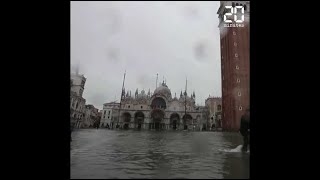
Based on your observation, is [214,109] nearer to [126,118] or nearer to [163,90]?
[163,90]

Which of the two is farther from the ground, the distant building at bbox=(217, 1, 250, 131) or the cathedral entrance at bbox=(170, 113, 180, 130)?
the distant building at bbox=(217, 1, 250, 131)

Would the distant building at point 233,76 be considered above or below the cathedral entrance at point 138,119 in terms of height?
above

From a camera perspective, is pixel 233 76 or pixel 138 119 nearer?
pixel 233 76

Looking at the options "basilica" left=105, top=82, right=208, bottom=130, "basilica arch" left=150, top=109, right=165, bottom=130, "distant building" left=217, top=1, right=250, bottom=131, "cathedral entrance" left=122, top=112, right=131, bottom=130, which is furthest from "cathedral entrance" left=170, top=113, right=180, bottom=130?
"distant building" left=217, top=1, right=250, bottom=131

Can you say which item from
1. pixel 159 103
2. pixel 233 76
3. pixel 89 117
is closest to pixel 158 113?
pixel 159 103

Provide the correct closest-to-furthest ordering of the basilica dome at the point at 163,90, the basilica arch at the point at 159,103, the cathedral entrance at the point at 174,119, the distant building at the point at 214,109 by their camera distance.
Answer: the distant building at the point at 214,109 → the cathedral entrance at the point at 174,119 → the basilica arch at the point at 159,103 → the basilica dome at the point at 163,90

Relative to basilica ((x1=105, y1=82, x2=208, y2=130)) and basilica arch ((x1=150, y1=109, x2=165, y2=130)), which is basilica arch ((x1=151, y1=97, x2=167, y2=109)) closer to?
basilica ((x1=105, y1=82, x2=208, y2=130))

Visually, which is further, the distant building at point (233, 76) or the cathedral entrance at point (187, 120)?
the cathedral entrance at point (187, 120)

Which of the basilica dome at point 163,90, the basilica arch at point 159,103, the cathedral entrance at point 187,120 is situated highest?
the basilica dome at point 163,90

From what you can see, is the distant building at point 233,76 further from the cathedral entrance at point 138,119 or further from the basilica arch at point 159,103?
the cathedral entrance at point 138,119

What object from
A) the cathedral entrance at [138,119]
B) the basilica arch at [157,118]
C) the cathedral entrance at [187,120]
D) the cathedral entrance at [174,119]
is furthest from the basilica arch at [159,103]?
the cathedral entrance at [187,120]
